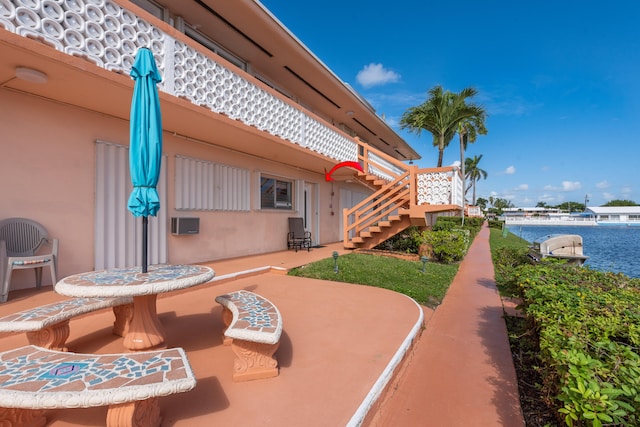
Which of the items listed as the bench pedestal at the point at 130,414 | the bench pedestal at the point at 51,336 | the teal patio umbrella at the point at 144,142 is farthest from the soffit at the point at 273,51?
the bench pedestal at the point at 130,414

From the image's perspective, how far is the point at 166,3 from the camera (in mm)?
6566

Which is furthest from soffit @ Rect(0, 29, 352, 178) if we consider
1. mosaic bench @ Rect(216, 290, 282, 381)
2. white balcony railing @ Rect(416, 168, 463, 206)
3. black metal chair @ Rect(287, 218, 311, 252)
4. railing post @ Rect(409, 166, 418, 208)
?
white balcony railing @ Rect(416, 168, 463, 206)

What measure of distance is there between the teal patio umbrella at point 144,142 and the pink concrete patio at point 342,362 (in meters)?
1.30

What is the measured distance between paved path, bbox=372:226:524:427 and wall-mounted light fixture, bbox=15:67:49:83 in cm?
599

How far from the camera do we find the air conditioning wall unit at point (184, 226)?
666 centimetres

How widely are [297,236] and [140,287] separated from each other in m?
8.31

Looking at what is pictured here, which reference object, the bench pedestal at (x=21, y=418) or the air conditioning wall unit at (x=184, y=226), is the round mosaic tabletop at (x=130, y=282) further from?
the air conditioning wall unit at (x=184, y=226)

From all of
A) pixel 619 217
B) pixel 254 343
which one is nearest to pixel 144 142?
pixel 254 343

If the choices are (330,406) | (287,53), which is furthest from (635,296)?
(287,53)

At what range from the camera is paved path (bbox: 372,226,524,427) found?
2416 mm

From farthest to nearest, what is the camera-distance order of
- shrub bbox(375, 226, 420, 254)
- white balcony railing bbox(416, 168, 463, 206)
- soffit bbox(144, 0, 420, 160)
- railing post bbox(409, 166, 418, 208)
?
shrub bbox(375, 226, 420, 254)
railing post bbox(409, 166, 418, 208)
white balcony railing bbox(416, 168, 463, 206)
soffit bbox(144, 0, 420, 160)

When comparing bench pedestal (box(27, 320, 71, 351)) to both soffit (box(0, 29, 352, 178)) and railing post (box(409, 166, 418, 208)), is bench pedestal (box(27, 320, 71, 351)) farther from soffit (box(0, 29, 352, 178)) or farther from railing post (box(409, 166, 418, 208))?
railing post (box(409, 166, 418, 208))

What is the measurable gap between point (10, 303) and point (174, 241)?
120 inches

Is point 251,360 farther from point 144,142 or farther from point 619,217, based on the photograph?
point 619,217
